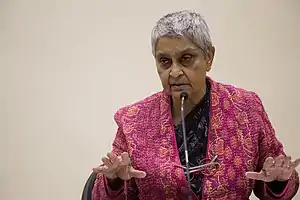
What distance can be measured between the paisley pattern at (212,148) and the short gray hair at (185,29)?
0.70 feet

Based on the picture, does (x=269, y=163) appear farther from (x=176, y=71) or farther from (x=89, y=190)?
(x=89, y=190)

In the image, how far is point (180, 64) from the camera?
1468 millimetres

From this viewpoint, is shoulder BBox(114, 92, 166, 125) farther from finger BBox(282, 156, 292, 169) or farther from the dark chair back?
finger BBox(282, 156, 292, 169)

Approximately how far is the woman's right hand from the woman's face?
25cm

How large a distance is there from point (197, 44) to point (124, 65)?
0.94 metres

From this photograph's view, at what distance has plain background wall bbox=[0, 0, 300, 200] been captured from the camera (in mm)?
2312

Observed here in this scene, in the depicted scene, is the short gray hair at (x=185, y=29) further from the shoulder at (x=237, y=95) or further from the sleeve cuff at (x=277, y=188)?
the sleeve cuff at (x=277, y=188)

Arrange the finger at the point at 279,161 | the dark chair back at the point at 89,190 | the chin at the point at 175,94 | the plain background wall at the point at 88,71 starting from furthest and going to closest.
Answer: the plain background wall at the point at 88,71 < the dark chair back at the point at 89,190 < the chin at the point at 175,94 < the finger at the point at 279,161

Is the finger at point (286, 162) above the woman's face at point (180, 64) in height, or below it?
below

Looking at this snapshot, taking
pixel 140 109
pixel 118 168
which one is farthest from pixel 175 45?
pixel 118 168

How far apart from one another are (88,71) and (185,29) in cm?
98

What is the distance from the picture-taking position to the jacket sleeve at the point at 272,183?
57.6 inches

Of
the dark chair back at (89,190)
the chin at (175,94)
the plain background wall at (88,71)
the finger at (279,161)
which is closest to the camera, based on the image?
the finger at (279,161)

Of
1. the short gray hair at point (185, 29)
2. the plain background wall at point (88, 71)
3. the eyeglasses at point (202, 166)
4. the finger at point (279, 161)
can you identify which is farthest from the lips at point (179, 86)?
the plain background wall at point (88, 71)
